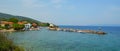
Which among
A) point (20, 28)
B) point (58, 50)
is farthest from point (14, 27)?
point (58, 50)

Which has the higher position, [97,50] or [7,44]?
[7,44]

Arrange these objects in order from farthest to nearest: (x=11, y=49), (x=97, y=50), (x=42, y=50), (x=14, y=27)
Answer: (x=14, y=27)
(x=97, y=50)
(x=42, y=50)
(x=11, y=49)

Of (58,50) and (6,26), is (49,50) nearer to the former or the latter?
(58,50)

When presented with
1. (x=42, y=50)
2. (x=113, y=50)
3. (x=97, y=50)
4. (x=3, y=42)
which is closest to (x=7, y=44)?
(x=3, y=42)

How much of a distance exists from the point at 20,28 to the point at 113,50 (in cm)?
6521

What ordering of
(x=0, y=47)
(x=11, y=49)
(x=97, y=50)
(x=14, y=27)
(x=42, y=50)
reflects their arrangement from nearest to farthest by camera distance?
(x=0, y=47) → (x=11, y=49) → (x=42, y=50) → (x=97, y=50) → (x=14, y=27)

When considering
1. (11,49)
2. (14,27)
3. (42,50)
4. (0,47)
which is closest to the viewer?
(0,47)

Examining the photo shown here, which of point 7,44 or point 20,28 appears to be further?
point 20,28

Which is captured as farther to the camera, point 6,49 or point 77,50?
point 77,50

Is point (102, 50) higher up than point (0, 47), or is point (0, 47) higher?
point (0, 47)

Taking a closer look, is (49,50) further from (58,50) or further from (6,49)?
(6,49)

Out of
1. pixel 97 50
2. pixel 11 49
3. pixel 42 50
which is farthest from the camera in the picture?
pixel 97 50

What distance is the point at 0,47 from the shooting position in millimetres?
20109

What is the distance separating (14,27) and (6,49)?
241 feet
